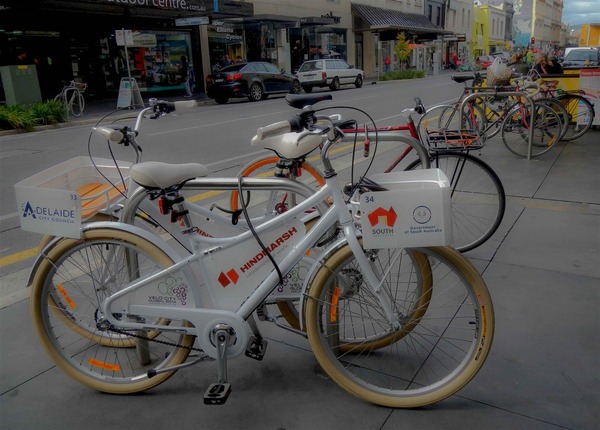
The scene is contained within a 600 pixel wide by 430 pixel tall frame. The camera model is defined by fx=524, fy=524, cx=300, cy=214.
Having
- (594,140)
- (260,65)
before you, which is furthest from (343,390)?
(260,65)

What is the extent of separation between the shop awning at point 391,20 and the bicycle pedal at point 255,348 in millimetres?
39260

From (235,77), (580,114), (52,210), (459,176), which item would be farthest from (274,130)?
(235,77)

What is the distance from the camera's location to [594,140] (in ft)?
30.2

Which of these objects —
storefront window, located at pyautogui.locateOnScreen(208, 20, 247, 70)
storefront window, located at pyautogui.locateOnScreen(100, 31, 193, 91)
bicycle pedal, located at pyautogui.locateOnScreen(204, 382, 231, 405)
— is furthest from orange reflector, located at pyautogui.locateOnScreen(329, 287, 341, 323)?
storefront window, located at pyautogui.locateOnScreen(208, 20, 247, 70)

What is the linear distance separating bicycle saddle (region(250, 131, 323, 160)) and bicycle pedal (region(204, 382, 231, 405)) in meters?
1.15

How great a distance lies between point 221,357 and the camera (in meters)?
2.52

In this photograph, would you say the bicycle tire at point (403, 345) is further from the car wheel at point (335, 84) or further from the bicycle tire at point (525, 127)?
the car wheel at point (335, 84)

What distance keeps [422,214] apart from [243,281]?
910mm

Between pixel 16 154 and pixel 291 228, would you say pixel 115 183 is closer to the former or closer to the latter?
pixel 291 228

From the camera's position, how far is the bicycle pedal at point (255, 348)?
263 centimetres

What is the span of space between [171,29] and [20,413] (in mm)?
24414

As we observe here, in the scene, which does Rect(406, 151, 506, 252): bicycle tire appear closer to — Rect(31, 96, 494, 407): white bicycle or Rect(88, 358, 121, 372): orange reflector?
Rect(31, 96, 494, 407): white bicycle

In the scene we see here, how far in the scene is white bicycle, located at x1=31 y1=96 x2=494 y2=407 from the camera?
2.45 m

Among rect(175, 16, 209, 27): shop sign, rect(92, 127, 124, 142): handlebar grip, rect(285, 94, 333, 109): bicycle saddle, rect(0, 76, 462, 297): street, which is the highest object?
rect(175, 16, 209, 27): shop sign
